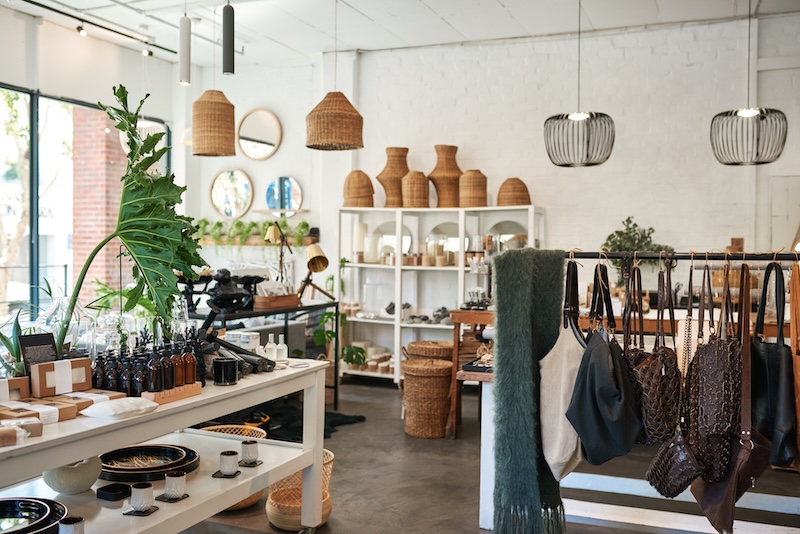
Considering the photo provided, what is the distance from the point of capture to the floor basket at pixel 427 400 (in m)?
5.61

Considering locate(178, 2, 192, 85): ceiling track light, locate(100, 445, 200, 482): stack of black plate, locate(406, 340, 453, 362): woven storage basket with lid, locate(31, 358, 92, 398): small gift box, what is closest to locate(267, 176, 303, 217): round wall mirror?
locate(406, 340, 453, 362): woven storage basket with lid

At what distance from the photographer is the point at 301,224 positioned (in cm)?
827

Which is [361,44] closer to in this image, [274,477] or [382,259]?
[382,259]

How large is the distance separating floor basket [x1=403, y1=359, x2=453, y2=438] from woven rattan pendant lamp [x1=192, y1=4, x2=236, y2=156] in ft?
7.68

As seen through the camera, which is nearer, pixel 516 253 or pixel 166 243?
pixel 516 253

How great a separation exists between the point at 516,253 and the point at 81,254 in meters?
7.11

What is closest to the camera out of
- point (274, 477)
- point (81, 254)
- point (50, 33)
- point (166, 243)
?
point (166, 243)

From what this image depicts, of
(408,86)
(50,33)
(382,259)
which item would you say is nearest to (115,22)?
(50,33)

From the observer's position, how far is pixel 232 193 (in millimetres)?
8859

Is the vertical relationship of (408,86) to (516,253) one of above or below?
above

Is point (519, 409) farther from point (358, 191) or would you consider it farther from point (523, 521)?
point (358, 191)

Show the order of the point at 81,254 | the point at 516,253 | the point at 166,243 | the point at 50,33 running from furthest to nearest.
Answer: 1. the point at 81,254
2. the point at 50,33
3. the point at 166,243
4. the point at 516,253

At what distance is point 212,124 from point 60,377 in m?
3.70

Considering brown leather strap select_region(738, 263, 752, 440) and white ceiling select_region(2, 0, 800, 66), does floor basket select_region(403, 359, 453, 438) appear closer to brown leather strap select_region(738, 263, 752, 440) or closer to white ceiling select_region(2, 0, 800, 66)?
white ceiling select_region(2, 0, 800, 66)
